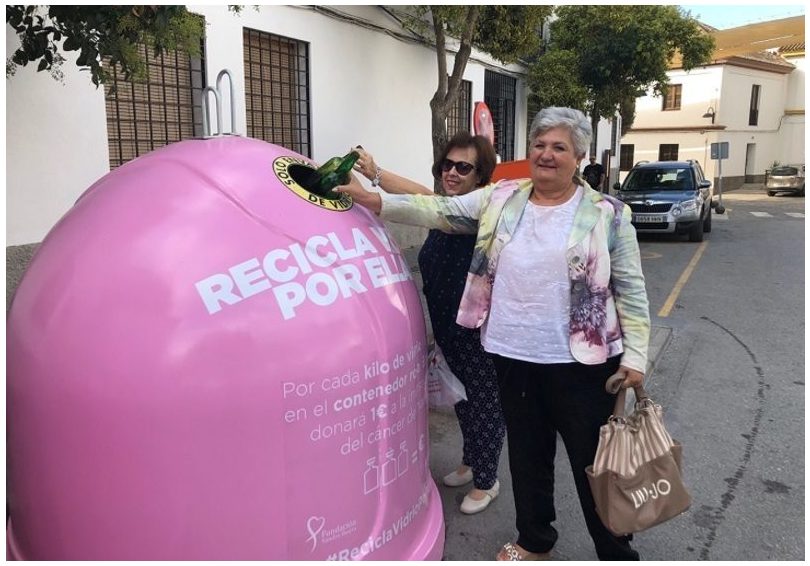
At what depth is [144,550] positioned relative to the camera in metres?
→ 1.96

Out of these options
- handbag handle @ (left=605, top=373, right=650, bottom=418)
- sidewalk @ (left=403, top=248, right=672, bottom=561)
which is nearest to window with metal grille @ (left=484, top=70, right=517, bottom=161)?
sidewalk @ (left=403, top=248, right=672, bottom=561)

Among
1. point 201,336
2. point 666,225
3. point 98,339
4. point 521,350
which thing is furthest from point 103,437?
point 666,225

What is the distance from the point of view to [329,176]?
2328 millimetres

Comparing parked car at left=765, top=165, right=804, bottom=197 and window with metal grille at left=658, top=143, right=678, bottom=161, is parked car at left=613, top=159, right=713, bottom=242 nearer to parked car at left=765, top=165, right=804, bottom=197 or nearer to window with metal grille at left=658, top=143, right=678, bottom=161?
parked car at left=765, top=165, right=804, bottom=197

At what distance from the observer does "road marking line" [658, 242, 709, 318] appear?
7543 mm

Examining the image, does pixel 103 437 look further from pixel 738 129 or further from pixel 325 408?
pixel 738 129

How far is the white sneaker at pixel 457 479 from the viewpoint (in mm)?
3404

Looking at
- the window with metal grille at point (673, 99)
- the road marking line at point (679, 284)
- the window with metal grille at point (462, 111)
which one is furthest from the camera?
the window with metal grille at point (673, 99)

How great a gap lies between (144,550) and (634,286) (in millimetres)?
1812

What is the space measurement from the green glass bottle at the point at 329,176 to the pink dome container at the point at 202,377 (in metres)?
0.11

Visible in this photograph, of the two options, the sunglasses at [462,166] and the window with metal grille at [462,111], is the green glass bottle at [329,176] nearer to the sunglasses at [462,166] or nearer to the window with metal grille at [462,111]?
the sunglasses at [462,166]

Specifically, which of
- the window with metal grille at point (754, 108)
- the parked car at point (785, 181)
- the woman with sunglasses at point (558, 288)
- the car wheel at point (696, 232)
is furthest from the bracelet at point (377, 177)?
the window with metal grille at point (754, 108)

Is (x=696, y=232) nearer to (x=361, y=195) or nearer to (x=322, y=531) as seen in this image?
(x=361, y=195)

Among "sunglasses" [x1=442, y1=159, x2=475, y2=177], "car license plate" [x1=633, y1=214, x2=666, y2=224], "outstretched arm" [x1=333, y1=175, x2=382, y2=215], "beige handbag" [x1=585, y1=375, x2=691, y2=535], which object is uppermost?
"sunglasses" [x1=442, y1=159, x2=475, y2=177]
